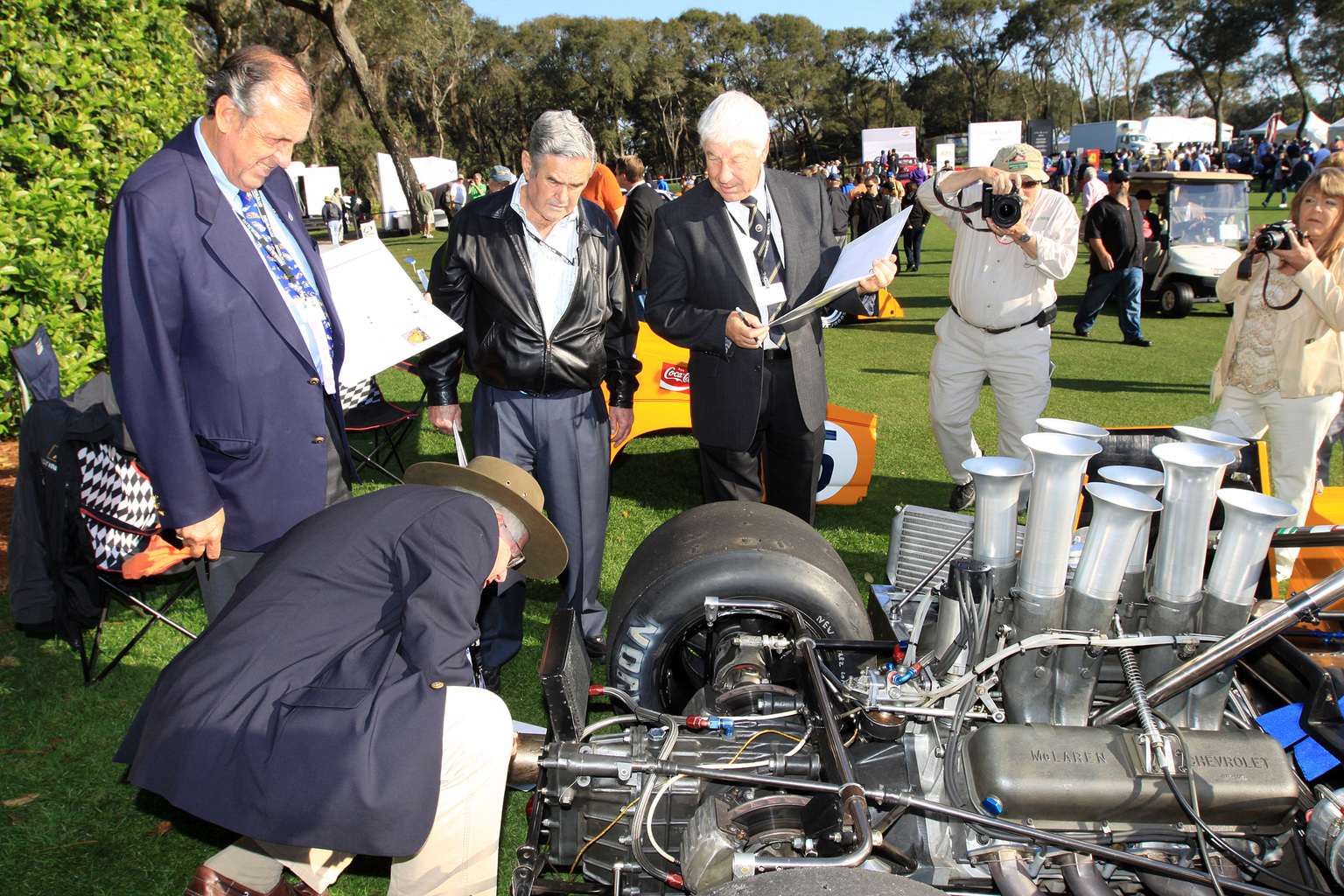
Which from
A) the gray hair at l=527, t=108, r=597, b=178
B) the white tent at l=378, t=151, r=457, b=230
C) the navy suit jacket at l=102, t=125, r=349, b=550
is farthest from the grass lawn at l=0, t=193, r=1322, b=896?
the white tent at l=378, t=151, r=457, b=230

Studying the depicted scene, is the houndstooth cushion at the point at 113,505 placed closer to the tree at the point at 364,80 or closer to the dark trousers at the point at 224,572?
the dark trousers at the point at 224,572

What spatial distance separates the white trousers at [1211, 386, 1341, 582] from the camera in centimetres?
370

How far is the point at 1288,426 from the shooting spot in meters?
3.76

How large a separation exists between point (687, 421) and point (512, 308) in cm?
203

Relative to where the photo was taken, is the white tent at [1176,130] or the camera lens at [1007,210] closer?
the camera lens at [1007,210]

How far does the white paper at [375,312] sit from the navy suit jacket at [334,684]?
1.07m

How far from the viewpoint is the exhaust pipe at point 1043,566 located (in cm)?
194

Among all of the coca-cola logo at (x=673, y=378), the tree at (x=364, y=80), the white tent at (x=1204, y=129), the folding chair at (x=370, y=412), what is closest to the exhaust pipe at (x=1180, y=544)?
the coca-cola logo at (x=673, y=378)

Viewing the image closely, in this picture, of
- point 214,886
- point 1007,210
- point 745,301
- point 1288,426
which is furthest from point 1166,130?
point 214,886

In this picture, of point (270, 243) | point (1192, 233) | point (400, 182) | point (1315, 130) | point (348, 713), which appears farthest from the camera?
point (1315, 130)

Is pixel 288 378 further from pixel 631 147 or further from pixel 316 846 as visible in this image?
pixel 631 147

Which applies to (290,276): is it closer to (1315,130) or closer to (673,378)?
(673,378)

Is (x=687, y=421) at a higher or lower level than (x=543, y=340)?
lower

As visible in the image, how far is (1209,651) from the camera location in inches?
72.9
